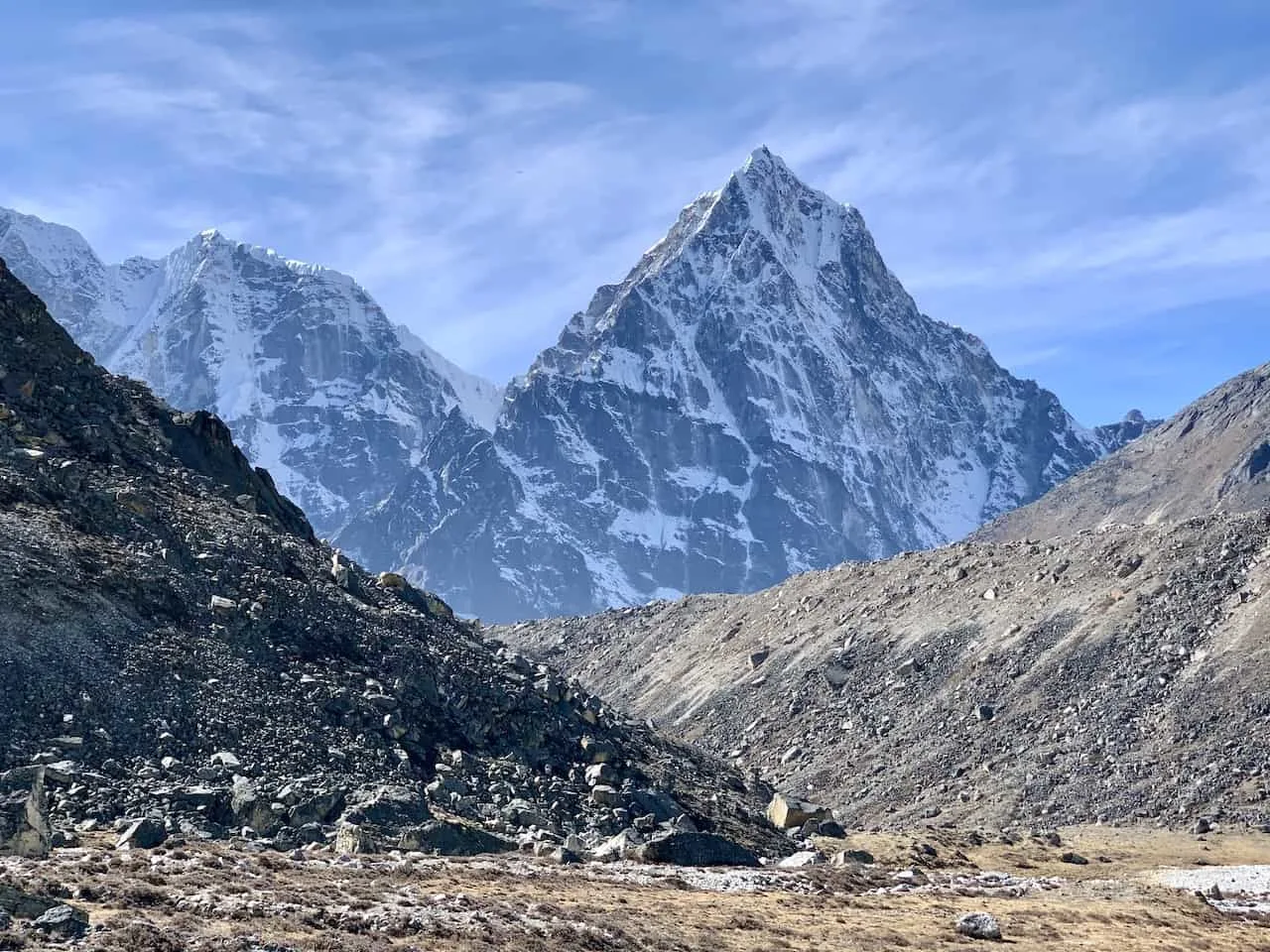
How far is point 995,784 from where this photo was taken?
8856cm

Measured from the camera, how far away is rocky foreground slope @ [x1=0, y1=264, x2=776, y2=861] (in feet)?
144

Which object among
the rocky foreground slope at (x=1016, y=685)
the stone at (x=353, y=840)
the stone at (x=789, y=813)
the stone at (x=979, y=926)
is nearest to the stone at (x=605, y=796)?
the stone at (x=789, y=813)

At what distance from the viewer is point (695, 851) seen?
49719 mm

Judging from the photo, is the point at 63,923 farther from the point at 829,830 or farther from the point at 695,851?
the point at 829,830

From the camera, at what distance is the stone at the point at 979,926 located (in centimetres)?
4031

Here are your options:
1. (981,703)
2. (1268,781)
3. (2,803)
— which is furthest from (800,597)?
(2,803)

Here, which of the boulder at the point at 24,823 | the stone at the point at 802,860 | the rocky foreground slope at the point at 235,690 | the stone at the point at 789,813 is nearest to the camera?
the boulder at the point at 24,823

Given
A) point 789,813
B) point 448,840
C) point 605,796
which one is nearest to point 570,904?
point 448,840

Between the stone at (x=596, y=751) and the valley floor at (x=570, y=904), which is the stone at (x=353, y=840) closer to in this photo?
the valley floor at (x=570, y=904)

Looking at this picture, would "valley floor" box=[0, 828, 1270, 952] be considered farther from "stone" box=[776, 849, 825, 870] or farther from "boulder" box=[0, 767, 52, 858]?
"stone" box=[776, 849, 825, 870]

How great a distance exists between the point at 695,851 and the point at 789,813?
15.2 m

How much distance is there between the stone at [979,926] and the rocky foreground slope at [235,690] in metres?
11.1

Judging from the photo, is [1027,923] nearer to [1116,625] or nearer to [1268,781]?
[1268,781]

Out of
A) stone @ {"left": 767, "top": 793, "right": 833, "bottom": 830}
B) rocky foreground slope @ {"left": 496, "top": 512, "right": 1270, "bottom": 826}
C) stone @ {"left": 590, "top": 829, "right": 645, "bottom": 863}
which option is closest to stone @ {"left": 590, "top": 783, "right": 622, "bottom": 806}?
stone @ {"left": 590, "top": 829, "right": 645, "bottom": 863}
